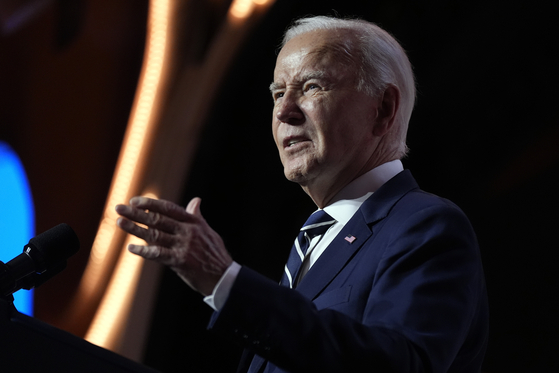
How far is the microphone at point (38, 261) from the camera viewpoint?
2.97 ft

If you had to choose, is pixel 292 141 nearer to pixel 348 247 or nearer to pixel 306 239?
pixel 306 239

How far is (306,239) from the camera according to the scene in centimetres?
153

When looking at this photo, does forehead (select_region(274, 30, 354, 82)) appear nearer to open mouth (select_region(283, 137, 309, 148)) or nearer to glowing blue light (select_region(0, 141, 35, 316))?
open mouth (select_region(283, 137, 309, 148))

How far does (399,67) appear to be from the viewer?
1.66m

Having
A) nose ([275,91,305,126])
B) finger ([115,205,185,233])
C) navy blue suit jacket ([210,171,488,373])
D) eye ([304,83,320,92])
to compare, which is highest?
eye ([304,83,320,92])

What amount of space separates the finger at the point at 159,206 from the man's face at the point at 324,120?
29.1 inches

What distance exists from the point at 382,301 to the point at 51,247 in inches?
26.7

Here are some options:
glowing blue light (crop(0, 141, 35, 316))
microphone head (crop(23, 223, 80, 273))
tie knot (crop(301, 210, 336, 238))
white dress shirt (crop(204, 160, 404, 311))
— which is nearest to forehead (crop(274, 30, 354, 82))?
white dress shirt (crop(204, 160, 404, 311))

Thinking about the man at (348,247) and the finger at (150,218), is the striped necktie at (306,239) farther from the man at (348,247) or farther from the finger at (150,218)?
the finger at (150,218)

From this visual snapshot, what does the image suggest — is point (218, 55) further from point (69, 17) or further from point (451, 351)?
point (451, 351)

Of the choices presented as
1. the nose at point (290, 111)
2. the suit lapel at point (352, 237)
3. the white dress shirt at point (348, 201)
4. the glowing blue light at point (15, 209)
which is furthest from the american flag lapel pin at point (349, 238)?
the glowing blue light at point (15, 209)

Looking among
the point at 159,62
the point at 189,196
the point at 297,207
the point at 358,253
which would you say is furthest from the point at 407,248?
the point at 159,62

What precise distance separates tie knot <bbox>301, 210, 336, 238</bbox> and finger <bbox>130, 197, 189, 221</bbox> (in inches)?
28.4

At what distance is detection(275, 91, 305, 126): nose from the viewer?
155 cm
